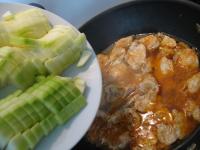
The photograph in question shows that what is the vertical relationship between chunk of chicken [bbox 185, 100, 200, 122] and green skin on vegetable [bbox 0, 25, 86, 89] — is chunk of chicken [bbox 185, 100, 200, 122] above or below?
below

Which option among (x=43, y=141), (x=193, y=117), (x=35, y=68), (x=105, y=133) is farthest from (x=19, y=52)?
(x=193, y=117)

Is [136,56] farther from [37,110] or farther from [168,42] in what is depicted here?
[37,110]

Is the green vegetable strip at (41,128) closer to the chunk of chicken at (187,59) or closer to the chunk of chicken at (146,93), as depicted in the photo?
the chunk of chicken at (146,93)

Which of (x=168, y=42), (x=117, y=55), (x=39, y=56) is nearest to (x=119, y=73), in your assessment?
(x=117, y=55)

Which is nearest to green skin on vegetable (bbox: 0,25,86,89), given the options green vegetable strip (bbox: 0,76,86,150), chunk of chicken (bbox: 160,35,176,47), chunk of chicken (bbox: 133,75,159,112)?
green vegetable strip (bbox: 0,76,86,150)

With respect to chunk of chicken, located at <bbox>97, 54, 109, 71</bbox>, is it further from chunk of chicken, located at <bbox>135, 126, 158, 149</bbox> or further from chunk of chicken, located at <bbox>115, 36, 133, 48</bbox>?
chunk of chicken, located at <bbox>135, 126, 158, 149</bbox>

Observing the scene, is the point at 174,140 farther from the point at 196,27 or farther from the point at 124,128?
the point at 196,27
